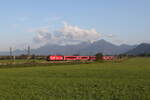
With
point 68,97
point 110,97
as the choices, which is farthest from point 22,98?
point 110,97

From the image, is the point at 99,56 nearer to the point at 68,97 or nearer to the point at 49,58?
the point at 49,58

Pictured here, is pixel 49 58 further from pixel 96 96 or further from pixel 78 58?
pixel 96 96

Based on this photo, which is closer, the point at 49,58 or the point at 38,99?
the point at 38,99

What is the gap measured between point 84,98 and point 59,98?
1.55 meters

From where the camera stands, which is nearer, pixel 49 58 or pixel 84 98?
pixel 84 98

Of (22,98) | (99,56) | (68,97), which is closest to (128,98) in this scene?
(68,97)

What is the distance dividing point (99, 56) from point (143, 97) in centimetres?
9687

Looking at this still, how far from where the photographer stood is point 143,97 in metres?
15.0

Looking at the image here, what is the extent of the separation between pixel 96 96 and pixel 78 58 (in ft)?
350

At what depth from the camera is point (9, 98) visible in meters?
15.7

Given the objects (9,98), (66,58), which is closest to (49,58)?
(66,58)

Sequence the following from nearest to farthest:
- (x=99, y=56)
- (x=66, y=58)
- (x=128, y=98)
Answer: (x=128, y=98)
(x=99, y=56)
(x=66, y=58)

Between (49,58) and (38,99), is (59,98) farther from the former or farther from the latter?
(49,58)

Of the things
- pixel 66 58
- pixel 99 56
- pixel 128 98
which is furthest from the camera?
pixel 66 58
